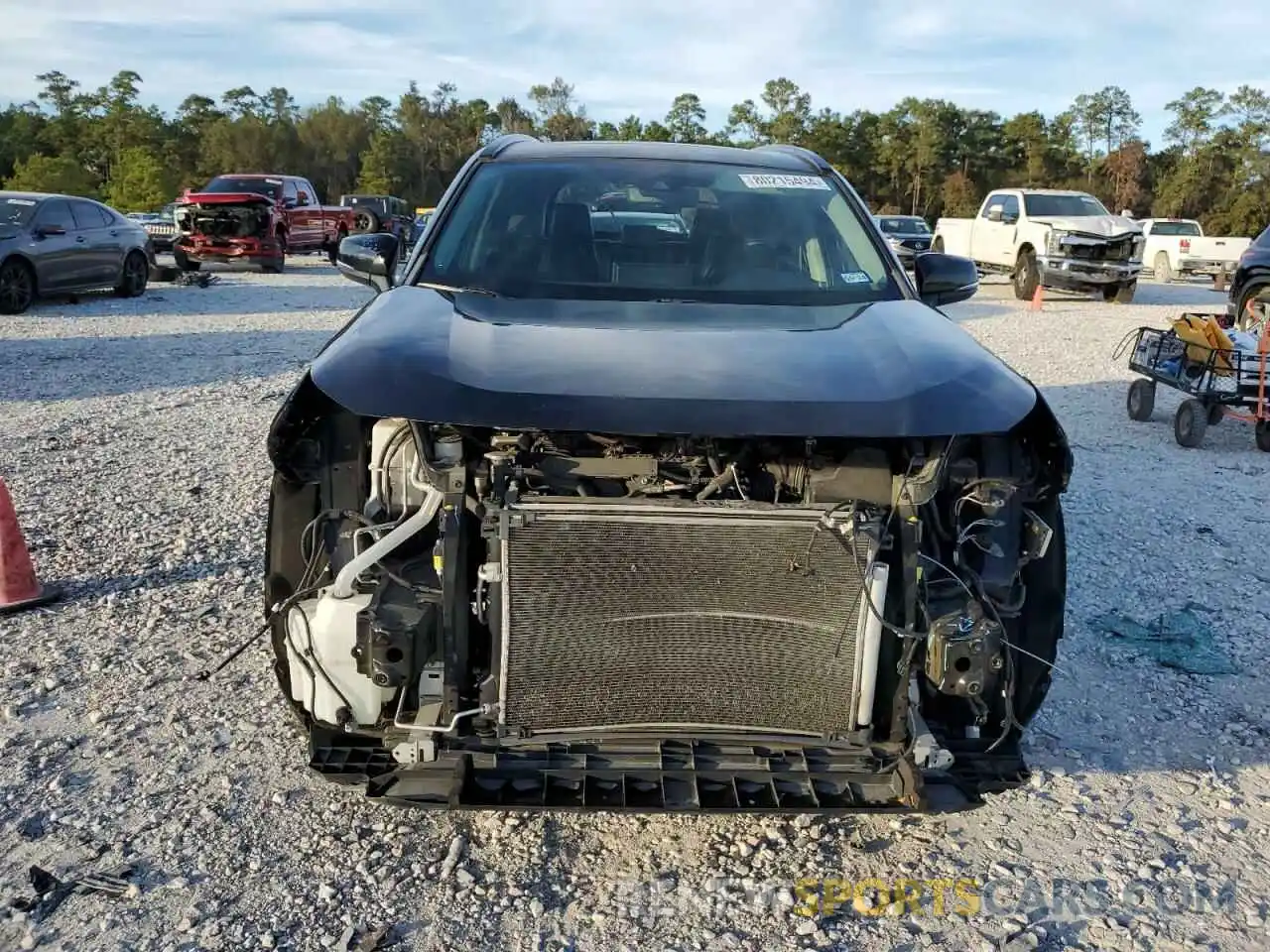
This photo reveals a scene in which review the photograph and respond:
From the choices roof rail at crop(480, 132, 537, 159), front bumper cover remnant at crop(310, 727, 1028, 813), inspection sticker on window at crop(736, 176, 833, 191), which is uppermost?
roof rail at crop(480, 132, 537, 159)

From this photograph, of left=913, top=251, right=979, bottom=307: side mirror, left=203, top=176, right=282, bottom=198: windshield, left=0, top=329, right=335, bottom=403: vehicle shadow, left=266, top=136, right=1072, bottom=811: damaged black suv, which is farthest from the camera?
left=203, top=176, right=282, bottom=198: windshield

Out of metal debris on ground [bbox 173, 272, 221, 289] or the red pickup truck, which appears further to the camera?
the red pickup truck

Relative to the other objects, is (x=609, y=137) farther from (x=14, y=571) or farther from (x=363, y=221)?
(x=14, y=571)

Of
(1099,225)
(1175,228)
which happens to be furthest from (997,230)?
(1175,228)

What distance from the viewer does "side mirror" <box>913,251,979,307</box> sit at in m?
3.95

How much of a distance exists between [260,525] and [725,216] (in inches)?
114

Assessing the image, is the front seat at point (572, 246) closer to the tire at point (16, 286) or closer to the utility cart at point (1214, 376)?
the utility cart at point (1214, 376)

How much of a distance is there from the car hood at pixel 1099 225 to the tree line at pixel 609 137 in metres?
35.9

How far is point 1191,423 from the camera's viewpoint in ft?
25.3

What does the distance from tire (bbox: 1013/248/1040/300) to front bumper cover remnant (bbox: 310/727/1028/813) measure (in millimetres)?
17633

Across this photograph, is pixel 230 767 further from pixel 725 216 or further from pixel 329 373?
pixel 725 216

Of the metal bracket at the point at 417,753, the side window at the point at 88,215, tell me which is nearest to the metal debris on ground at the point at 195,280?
the side window at the point at 88,215

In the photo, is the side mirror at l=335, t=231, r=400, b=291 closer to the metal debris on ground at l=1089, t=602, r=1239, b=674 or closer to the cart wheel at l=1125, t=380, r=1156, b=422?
the metal debris on ground at l=1089, t=602, r=1239, b=674

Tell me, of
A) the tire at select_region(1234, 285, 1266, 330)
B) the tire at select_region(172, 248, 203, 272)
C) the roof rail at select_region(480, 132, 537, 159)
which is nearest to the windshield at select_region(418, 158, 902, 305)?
the roof rail at select_region(480, 132, 537, 159)
